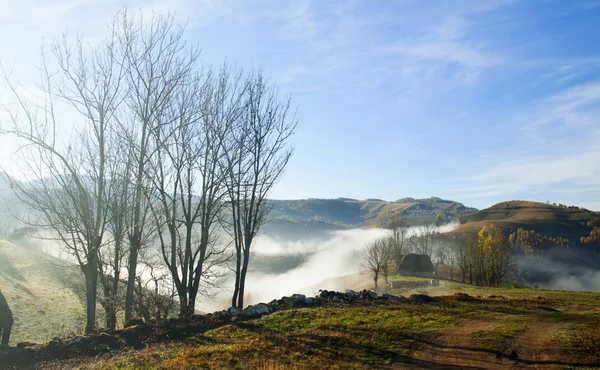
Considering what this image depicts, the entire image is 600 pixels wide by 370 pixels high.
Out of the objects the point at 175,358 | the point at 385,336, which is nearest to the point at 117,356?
the point at 175,358

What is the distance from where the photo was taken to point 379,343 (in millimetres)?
10961

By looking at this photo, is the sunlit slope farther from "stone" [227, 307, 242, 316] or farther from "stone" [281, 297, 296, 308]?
"stone" [281, 297, 296, 308]

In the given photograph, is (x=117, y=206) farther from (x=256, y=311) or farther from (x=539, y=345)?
(x=539, y=345)

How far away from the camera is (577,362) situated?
29.9 ft

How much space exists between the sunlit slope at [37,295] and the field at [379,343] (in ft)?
51.7

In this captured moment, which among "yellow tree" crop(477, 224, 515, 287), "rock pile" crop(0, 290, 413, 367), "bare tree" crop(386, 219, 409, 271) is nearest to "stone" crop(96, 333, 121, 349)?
"rock pile" crop(0, 290, 413, 367)

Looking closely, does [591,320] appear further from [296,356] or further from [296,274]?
[296,274]

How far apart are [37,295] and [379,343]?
47.9 metres

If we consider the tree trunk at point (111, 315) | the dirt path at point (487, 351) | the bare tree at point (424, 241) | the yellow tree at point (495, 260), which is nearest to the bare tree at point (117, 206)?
the tree trunk at point (111, 315)

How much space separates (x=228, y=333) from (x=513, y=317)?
10630mm

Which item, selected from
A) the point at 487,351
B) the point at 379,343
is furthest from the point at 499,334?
the point at 379,343

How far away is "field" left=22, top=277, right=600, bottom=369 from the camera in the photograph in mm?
9383

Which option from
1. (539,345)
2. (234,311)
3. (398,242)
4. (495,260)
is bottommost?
(495,260)

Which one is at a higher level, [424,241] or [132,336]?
[132,336]
